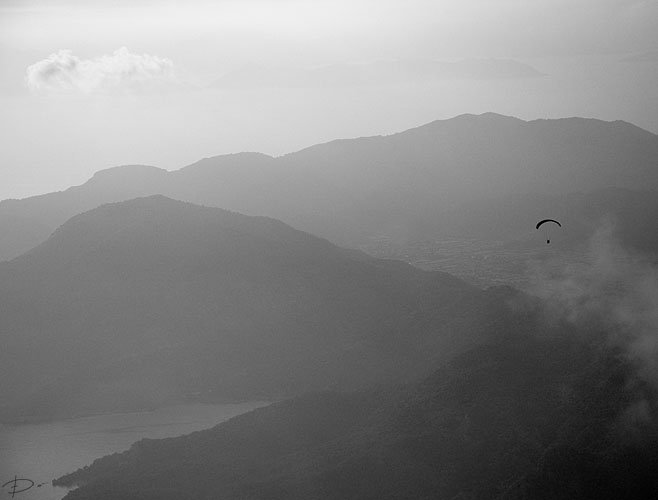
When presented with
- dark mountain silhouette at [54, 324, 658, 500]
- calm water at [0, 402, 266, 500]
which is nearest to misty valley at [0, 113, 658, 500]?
dark mountain silhouette at [54, 324, 658, 500]

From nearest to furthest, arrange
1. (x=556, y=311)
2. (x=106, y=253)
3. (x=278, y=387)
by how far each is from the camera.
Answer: (x=556, y=311) < (x=278, y=387) < (x=106, y=253)

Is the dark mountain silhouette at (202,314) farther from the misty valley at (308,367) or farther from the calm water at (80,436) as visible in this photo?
the calm water at (80,436)

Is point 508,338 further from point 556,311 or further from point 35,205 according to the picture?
point 35,205

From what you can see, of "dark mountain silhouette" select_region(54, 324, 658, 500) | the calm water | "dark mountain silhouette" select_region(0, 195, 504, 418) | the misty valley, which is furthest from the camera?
"dark mountain silhouette" select_region(0, 195, 504, 418)

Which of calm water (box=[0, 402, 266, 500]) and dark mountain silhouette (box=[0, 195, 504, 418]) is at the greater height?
dark mountain silhouette (box=[0, 195, 504, 418])

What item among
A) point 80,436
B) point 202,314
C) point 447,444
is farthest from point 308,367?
point 447,444

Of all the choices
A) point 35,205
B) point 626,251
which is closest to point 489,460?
point 626,251

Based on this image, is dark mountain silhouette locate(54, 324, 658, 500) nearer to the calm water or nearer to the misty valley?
the misty valley
